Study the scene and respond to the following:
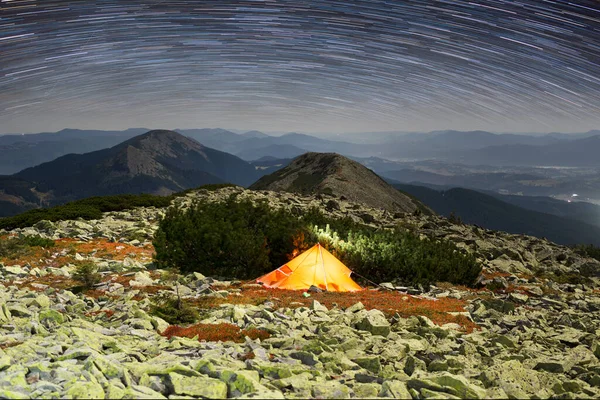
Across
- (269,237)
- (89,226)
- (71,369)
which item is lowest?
(89,226)

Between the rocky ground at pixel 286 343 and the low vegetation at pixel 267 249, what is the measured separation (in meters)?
1.87

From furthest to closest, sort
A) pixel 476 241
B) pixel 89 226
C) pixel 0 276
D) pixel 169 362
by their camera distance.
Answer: pixel 476 241, pixel 89 226, pixel 0 276, pixel 169 362

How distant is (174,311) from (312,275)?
6.84 m

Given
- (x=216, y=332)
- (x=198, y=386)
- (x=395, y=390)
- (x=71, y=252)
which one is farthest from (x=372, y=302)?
(x=71, y=252)

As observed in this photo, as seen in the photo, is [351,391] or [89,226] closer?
[351,391]

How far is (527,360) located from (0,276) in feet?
54.6

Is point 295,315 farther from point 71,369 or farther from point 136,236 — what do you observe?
point 136,236

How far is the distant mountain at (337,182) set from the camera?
220 feet

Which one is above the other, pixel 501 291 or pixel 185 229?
pixel 185 229

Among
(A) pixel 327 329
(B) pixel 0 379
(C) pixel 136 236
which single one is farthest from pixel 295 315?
(C) pixel 136 236

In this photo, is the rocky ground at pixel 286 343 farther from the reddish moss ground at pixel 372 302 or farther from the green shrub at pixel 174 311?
the green shrub at pixel 174 311

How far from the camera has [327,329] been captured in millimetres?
9062

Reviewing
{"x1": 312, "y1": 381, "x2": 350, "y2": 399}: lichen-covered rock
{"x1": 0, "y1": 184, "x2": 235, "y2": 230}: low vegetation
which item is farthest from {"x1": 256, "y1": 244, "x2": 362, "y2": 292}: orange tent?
{"x1": 0, "y1": 184, "x2": 235, "y2": 230}: low vegetation

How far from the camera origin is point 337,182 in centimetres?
7138
